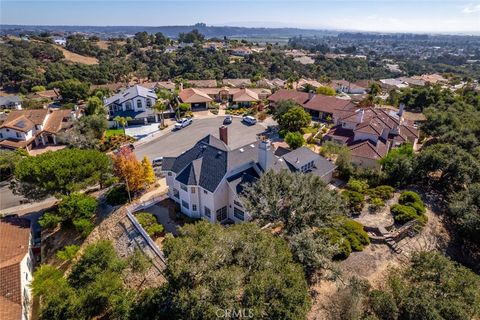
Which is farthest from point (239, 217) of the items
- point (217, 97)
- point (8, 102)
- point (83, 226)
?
point (8, 102)

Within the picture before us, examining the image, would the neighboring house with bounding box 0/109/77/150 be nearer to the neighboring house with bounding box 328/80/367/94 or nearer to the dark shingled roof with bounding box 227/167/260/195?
the dark shingled roof with bounding box 227/167/260/195

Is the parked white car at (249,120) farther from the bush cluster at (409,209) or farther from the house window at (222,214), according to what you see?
the bush cluster at (409,209)

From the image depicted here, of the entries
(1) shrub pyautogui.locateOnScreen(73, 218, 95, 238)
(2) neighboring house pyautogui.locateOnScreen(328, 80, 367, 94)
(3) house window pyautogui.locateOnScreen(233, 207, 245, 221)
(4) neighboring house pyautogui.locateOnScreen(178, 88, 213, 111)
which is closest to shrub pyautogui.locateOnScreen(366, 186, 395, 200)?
(3) house window pyautogui.locateOnScreen(233, 207, 245, 221)

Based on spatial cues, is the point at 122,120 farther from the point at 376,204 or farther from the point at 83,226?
the point at 376,204

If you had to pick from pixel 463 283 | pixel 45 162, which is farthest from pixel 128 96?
pixel 463 283

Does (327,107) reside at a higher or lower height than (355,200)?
higher
